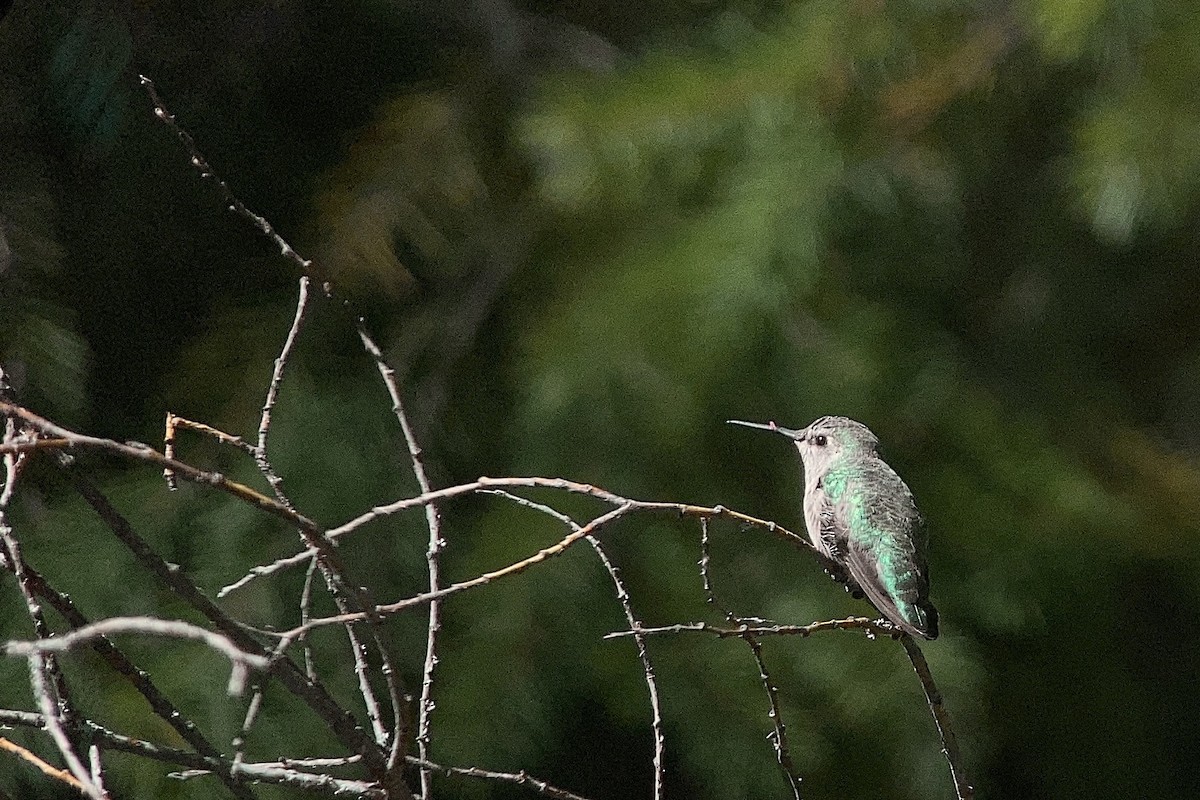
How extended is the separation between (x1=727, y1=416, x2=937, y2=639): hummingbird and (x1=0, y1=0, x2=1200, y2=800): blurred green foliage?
0.24 m

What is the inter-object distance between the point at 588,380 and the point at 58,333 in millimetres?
484

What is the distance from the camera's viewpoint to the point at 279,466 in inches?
48.6

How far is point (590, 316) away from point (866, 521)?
46 centimetres

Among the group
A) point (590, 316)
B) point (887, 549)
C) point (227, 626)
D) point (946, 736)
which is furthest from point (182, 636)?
point (590, 316)

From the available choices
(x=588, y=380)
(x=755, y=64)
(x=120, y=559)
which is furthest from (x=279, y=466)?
(x=755, y=64)

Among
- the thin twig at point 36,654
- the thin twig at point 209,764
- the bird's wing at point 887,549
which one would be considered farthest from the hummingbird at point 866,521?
the thin twig at point 36,654

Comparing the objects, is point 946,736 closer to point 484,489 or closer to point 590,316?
point 484,489

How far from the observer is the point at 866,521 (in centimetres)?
97

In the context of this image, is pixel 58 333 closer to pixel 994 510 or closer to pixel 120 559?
pixel 120 559

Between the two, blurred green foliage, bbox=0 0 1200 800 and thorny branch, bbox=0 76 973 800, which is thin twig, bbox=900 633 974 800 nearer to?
thorny branch, bbox=0 76 973 800

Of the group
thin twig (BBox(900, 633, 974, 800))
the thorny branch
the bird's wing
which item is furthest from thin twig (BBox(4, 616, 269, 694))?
the bird's wing

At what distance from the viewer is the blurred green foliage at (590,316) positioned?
4.12 feet

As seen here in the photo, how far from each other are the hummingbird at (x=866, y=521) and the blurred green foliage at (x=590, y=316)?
0.24 m

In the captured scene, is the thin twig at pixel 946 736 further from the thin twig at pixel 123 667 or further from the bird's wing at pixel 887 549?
the thin twig at pixel 123 667
